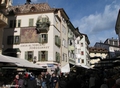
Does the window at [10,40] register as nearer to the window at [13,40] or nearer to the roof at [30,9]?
the window at [13,40]

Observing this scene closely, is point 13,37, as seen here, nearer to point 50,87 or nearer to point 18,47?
point 18,47

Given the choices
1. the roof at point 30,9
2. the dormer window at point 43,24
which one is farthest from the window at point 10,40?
the dormer window at point 43,24

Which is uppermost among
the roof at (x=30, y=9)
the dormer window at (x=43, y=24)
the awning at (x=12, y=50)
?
the roof at (x=30, y=9)

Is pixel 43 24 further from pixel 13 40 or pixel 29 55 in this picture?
pixel 13 40

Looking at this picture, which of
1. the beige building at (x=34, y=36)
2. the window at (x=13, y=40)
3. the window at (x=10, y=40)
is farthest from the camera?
the window at (x=10, y=40)

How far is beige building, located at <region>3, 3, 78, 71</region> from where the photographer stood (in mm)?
29750

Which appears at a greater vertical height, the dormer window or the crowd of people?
the dormer window

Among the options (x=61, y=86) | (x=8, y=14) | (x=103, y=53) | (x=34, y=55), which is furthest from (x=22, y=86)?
(x=103, y=53)

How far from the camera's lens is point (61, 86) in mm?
12992

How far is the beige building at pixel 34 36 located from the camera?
97.6 feet

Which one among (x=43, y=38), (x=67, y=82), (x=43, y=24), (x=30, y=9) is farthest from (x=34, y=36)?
(x=67, y=82)

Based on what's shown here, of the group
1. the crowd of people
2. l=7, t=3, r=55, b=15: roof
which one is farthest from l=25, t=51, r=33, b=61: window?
the crowd of people

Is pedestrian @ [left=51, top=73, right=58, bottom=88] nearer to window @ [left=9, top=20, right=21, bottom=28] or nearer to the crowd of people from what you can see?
the crowd of people

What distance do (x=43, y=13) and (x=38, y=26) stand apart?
253 cm
